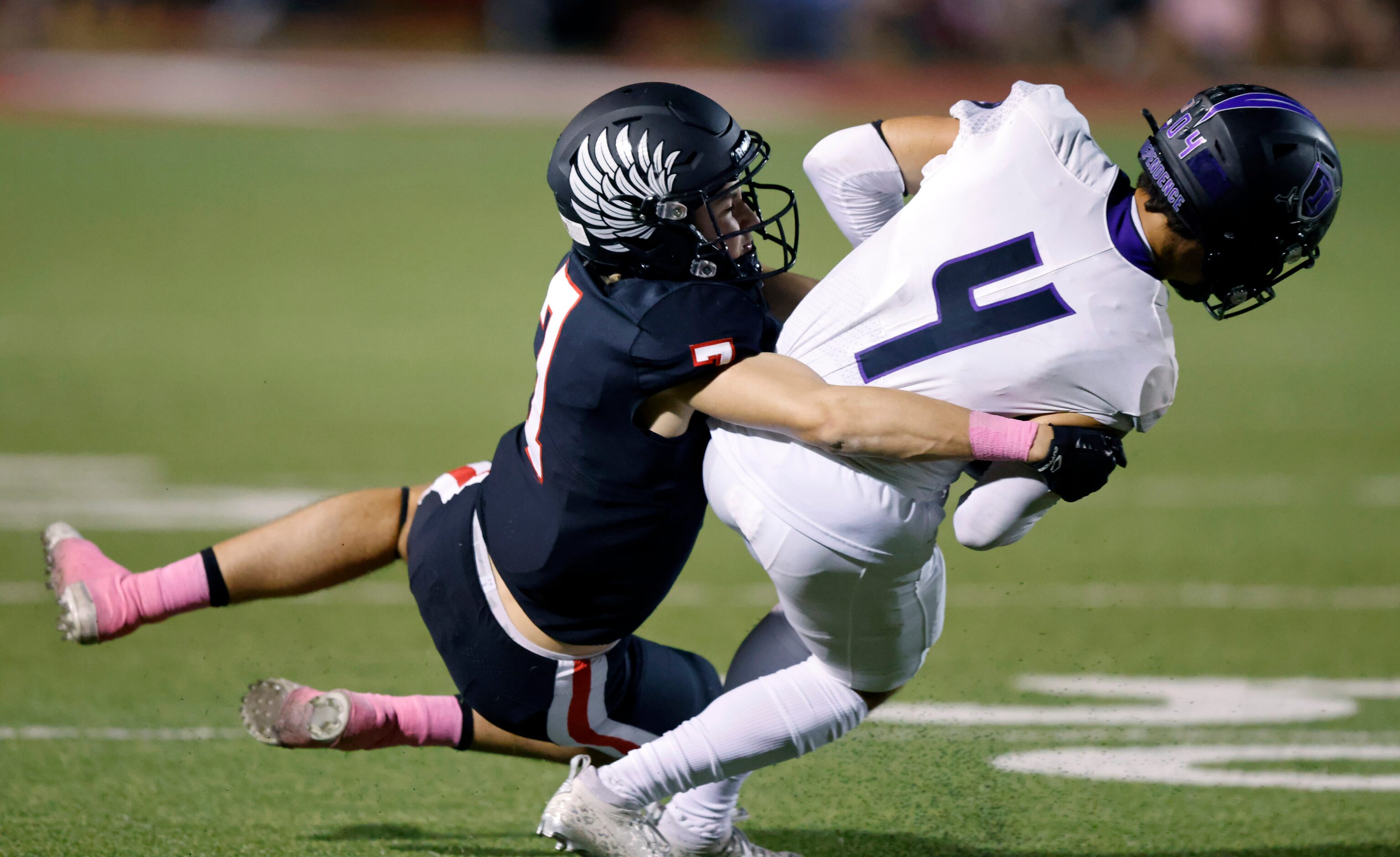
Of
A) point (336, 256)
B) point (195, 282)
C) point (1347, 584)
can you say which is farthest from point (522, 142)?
point (1347, 584)

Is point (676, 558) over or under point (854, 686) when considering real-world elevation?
over

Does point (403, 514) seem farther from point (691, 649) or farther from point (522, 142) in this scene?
point (522, 142)

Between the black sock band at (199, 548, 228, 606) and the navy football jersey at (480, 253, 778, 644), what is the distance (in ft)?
2.29

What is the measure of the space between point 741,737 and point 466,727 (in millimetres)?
783

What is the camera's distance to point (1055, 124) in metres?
2.58

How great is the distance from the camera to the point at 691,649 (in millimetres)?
4934

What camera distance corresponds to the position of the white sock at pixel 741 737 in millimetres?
2719

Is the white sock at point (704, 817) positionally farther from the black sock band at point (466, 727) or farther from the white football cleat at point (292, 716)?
the white football cleat at point (292, 716)

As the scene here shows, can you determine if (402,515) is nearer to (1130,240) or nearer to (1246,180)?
(1130,240)

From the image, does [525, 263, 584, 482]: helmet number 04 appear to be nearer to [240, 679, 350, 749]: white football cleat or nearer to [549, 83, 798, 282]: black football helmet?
[549, 83, 798, 282]: black football helmet

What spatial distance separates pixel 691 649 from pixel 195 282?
803 centimetres

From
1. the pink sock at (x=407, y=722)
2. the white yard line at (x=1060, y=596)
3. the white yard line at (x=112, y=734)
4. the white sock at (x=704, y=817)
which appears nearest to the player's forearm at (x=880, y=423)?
the white sock at (x=704, y=817)

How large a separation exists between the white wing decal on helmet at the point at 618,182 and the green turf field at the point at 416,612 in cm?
144

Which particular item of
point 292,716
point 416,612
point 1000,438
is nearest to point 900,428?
point 1000,438
